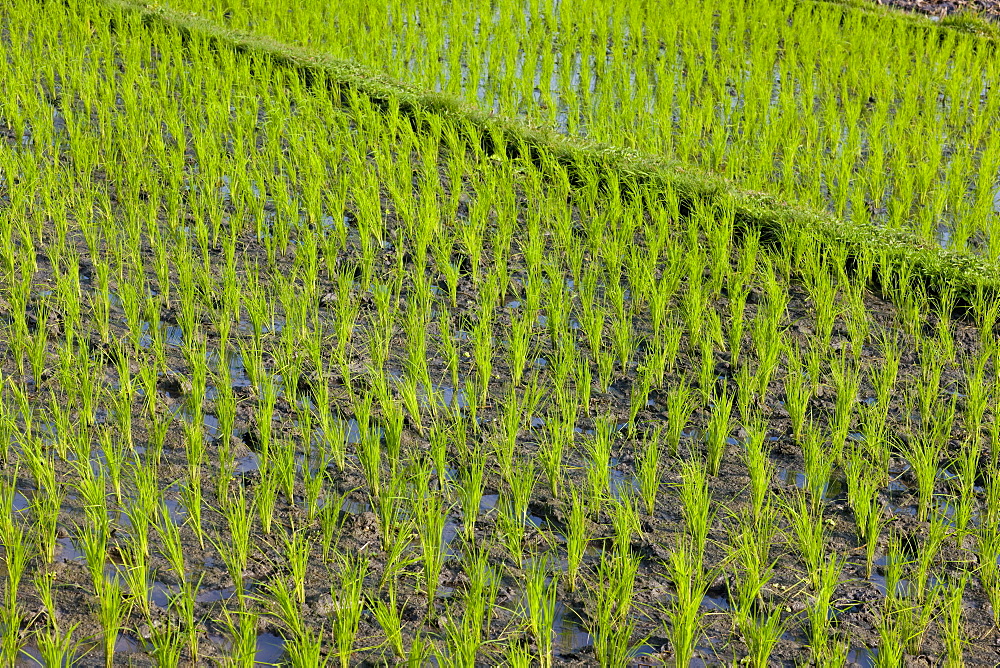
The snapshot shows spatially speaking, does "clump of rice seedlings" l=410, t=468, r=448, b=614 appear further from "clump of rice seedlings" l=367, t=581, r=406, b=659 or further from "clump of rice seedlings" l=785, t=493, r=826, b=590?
"clump of rice seedlings" l=785, t=493, r=826, b=590

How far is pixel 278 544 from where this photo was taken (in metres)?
2.36

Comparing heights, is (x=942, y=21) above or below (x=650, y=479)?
above

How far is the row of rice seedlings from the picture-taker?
15.3 feet

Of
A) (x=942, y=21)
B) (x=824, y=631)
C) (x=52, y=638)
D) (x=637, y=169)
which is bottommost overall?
(x=52, y=638)

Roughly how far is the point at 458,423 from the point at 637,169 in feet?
7.14

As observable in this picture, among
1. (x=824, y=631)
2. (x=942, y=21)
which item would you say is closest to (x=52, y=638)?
(x=824, y=631)

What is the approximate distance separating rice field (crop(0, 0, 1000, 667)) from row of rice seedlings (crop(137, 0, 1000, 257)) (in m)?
0.69

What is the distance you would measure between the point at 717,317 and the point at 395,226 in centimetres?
142

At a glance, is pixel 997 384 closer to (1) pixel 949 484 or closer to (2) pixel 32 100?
(1) pixel 949 484

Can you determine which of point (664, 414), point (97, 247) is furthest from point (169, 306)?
point (664, 414)

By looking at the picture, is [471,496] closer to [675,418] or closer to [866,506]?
[675,418]

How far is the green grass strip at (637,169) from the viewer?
149 inches

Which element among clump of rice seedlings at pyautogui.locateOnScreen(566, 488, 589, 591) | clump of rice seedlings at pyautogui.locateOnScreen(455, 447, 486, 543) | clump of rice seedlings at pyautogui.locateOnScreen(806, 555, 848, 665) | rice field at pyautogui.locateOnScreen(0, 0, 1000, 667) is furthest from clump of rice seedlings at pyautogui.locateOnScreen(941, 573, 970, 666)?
clump of rice seedlings at pyautogui.locateOnScreen(455, 447, 486, 543)

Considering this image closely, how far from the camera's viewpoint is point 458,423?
8.78 feet
